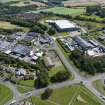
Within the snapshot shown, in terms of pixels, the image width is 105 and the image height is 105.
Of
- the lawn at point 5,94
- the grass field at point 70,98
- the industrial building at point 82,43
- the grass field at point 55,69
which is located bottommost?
the grass field at point 70,98

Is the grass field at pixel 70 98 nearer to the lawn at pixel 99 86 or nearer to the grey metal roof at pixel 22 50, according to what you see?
the lawn at pixel 99 86

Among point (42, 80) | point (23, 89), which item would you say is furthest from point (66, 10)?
point (23, 89)

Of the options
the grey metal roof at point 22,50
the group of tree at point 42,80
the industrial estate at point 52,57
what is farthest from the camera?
the grey metal roof at point 22,50

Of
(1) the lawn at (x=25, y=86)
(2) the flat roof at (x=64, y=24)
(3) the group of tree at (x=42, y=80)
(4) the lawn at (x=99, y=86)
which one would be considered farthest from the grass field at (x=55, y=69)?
(2) the flat roof at (x=64, y=24)

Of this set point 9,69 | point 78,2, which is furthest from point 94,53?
point 78,2

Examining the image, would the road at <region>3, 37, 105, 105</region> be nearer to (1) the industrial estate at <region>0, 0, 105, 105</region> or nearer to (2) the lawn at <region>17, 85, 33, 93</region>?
(1) the industrial estate at <region>0, 0, 105, 105</region>

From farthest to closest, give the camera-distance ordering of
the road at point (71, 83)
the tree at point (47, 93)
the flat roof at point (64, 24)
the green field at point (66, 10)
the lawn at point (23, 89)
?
the green field at point (66, 10) < the flat roof at point (64, 24) < the lawn at point (23, 89) < the road at point (71, 83) < the tree at point (47, 93)

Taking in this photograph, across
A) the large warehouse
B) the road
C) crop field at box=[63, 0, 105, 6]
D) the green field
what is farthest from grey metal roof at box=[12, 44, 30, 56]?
crop field at box=[63, 0, 105, 6]
